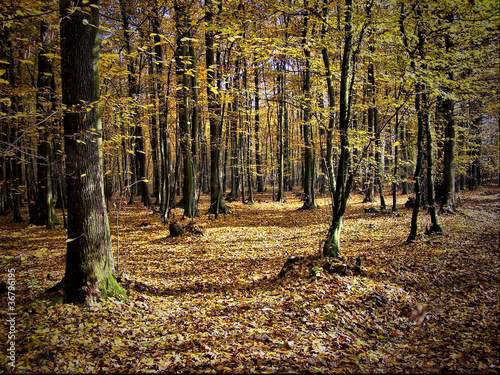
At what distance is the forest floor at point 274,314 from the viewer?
3270 millimetres

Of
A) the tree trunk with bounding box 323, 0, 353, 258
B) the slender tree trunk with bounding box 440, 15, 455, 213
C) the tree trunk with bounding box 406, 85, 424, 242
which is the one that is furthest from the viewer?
the slender tree trunk with bounding box 440, 15, 455, 213

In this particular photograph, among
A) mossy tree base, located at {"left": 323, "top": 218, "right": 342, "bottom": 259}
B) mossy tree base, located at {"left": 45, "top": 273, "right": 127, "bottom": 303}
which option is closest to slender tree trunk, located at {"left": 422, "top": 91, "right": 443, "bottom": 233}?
mossy tree base, located at {"left": 323, "top": 218, "right": 342, "bottom": 259}

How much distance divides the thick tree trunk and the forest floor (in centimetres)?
44

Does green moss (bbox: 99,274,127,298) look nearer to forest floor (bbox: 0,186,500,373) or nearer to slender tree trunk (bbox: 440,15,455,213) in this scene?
forest floor (bbox: 0,186,500,373)

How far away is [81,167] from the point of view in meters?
4.28

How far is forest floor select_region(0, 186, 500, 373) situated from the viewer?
3270 mm

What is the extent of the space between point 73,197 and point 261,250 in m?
5.90

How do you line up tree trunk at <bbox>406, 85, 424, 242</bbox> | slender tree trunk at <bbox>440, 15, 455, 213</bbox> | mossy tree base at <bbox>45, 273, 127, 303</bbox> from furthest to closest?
1. slender tree trunk at <bbox>440, 15, 455, 213</bbox>
2. tree trunk at <bbox>406, 85, 424, 242</bbox>
3. mossy tree base at <bbox>45, 273, 127, 303</bbox>

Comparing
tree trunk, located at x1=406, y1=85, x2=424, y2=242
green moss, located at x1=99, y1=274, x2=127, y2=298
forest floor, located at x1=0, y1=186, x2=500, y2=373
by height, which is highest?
tree trunk, located at x1=406, y1=85, x2=424, y2=242

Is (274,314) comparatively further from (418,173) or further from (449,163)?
(449,163)

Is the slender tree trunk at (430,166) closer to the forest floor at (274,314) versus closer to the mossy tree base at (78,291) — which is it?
the forest floor at (274,314)

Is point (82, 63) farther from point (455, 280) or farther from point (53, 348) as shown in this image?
point (455, 280)

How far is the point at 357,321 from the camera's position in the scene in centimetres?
435

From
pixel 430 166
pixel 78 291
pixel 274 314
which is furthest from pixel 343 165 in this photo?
pixel 78 291
